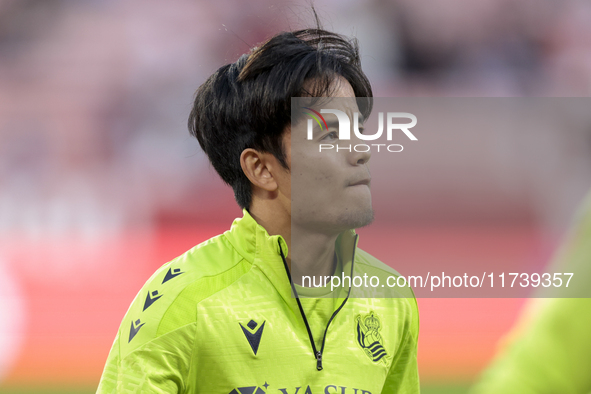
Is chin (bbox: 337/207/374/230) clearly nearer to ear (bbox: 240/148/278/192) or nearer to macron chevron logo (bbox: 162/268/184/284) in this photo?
ear (bbox: 240/148/278/192)

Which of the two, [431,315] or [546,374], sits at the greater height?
[431,315]

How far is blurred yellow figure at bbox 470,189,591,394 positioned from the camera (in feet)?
1.71

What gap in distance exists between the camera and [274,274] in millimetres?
1766

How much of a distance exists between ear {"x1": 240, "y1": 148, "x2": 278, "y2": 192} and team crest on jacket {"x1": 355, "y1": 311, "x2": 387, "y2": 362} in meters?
0.52

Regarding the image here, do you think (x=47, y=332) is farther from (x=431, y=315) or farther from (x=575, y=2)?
(x=575, y=2)

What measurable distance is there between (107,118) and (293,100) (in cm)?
477

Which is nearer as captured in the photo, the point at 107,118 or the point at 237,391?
the point at 237,391

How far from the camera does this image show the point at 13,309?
504cm

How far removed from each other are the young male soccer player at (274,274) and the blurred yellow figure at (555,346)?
1.17 m

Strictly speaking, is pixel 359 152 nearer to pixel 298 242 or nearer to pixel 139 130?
pixel 298 242

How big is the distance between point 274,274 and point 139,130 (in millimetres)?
4714

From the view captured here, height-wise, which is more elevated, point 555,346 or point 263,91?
point 263,91

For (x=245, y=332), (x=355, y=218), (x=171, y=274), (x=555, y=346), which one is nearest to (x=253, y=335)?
(x=245, y=332)

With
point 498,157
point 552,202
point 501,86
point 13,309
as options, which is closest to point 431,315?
point 552,202
